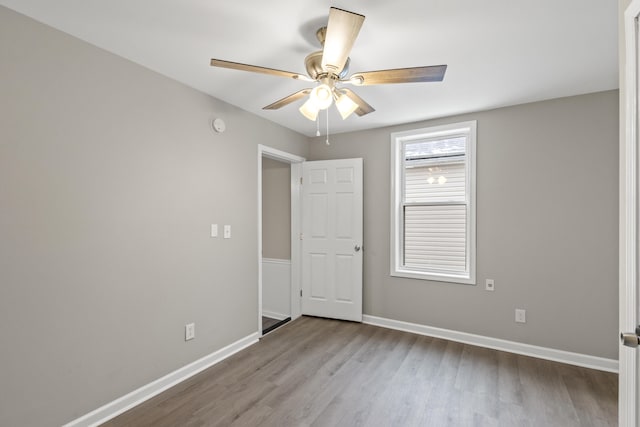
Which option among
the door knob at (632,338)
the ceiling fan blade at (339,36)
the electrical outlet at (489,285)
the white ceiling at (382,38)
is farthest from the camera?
the electrical outlet at (489,285)

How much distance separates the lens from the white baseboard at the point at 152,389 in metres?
1.89

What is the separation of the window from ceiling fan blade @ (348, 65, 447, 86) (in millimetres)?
1763

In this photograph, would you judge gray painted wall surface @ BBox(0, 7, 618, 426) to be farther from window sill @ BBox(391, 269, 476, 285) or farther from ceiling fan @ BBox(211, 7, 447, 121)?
ceiling fan @ BBox(211, 7, 447, 121)

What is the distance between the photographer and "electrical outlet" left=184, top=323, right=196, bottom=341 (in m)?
2.49

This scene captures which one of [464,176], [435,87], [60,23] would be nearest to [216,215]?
[60,23]

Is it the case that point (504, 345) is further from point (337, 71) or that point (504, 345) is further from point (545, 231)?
point (337, 71)

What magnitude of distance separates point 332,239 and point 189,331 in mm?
1930

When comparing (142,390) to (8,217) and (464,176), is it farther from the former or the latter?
(464,176)

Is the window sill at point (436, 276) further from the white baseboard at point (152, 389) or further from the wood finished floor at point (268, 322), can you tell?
the white baseboard at point (152, 389)

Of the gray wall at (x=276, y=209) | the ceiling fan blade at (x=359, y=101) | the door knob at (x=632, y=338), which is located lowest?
the door knob at (x=632, y=338)

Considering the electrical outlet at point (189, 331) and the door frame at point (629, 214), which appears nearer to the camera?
the door frame at point (629, 214)

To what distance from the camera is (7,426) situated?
5.16 feet

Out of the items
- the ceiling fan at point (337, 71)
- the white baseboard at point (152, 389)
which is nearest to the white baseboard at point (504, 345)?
the white baseboard at point (152, 389)

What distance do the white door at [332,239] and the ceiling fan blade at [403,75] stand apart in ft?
6.37
